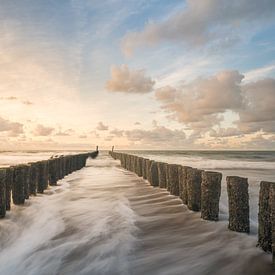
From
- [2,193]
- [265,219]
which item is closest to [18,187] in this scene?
[2,193]

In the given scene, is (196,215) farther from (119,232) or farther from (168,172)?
(168,172)

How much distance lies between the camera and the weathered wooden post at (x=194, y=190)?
7.00 metres

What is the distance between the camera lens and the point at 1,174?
721 centimetres

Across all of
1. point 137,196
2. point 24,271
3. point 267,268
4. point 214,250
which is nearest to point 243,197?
point 214,250

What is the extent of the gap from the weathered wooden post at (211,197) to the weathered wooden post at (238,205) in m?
0.61

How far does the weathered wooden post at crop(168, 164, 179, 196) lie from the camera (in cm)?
902

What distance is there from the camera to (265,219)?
4676 mm

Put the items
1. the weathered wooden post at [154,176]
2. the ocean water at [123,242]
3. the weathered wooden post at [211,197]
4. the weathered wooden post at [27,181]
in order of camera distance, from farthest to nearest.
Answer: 1. the weathered wooden post at [154,176]
2. the weathered wooden post at [27,181]
3. the weathered wooden post at [211,197]
4. the ocean water at [123,242]

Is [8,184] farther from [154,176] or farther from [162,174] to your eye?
[154,176]

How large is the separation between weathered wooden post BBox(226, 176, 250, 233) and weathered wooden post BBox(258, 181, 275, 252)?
2.34 ft

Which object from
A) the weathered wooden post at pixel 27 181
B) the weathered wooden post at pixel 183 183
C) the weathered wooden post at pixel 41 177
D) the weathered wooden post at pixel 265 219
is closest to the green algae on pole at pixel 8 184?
the weathered wooden post at pixel 27 181

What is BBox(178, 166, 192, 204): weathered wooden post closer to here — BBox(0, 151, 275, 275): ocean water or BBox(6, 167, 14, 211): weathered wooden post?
BBox(0, 151, 275, 275): ocean water

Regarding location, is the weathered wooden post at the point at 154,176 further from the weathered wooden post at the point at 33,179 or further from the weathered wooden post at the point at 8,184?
the weathered wooden post at the point at 8,184

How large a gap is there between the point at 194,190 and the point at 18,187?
4225 millimetres
